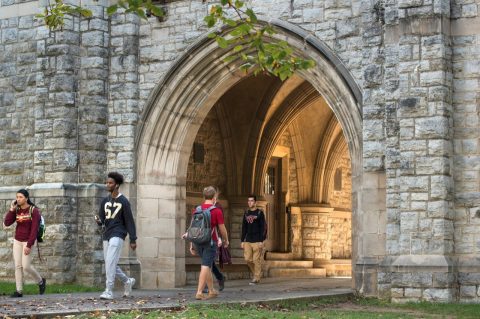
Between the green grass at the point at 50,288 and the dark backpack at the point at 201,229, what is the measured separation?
3309mm

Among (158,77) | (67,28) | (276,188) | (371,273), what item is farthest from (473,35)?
(276,188)

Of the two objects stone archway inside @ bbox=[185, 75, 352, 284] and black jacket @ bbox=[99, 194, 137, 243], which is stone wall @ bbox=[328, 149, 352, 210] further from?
black jacket @ bbox=[99, 194, 137, 243]

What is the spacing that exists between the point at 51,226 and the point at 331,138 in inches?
396

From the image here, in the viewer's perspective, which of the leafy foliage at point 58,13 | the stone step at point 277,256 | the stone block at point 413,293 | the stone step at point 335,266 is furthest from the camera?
the stone step at point 335,266

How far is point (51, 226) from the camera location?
655 inches

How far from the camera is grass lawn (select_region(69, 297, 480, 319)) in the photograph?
10852 mm

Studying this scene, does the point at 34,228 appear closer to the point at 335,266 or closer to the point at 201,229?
the point at 201,229

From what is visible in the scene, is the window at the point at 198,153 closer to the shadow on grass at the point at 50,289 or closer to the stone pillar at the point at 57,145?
the stone pillar at the point at 57,145

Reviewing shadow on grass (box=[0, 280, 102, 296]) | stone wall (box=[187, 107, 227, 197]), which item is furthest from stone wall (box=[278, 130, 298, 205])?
shadow on grass (box=[0, 280, 102, 296])

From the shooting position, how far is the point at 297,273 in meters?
23.5

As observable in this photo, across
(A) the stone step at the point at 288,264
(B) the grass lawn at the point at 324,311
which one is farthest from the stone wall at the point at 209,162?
(B) the grass lawn at the point at 324,311

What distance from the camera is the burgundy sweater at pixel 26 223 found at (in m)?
13.9

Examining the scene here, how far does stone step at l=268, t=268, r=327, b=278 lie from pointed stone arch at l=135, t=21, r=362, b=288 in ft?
19.4

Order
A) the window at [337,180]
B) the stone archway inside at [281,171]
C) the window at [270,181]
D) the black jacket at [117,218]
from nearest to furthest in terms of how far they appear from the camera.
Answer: the black jacket at [117,218], the stone archway inside at [281,171], the window at [270,181], the window at [337,180]
